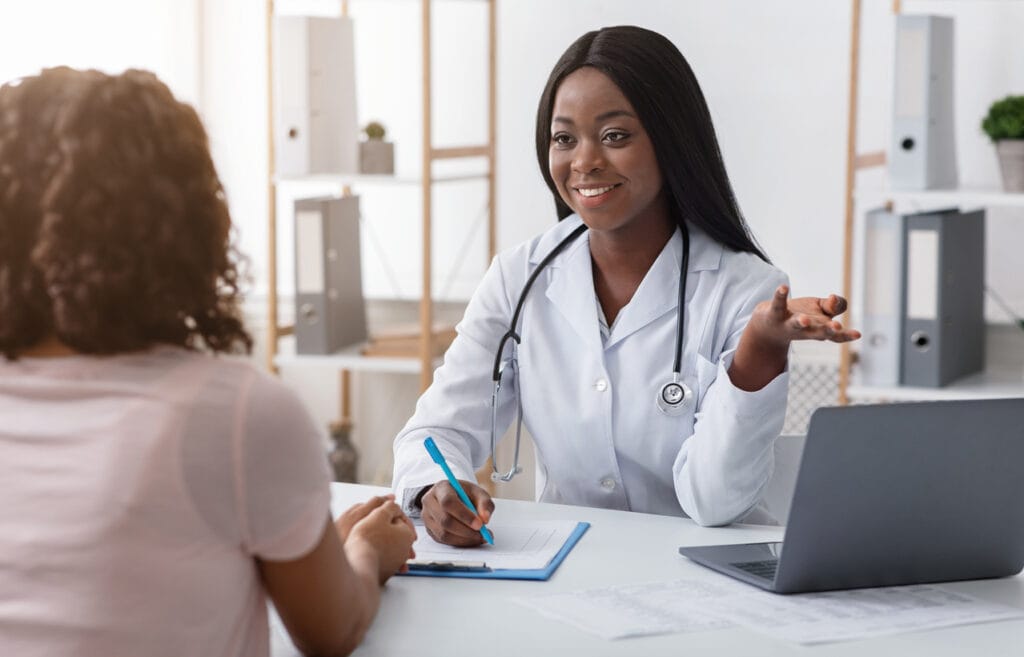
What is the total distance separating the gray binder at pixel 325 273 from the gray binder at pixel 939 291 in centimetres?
133

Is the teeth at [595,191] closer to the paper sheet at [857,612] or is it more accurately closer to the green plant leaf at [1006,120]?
the paper sheet at [857,612]

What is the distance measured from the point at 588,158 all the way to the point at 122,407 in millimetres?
995

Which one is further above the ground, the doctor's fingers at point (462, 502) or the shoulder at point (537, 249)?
the shoulder at point (537, 249)

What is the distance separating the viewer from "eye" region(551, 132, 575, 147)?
183 centimetres

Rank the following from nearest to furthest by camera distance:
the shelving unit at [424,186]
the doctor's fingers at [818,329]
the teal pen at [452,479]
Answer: the doctor's fingers at [818,329]
the teal pen at [452,479]
the shelving unit at [424,186]

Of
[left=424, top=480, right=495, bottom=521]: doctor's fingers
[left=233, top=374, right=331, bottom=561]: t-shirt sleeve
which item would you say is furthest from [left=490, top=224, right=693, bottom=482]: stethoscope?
[left=233, top=374, right=331, bottom=561]: t-shirt sleeve

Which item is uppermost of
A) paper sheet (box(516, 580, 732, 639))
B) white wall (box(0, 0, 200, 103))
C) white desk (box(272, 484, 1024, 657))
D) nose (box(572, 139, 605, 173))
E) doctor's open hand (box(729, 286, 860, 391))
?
white wall (box(0, 0, 200, 103))

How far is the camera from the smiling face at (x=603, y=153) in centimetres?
177

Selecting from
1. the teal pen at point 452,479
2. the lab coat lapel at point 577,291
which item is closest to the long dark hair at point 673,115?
the lab coat lapel at point 577,291

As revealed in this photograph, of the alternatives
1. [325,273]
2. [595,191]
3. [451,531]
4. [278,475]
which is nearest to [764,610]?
[451,531]

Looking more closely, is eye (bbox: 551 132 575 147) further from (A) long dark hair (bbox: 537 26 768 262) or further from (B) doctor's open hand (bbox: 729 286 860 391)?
(B) doctor's open hand (bbox: 729 286 860 391)

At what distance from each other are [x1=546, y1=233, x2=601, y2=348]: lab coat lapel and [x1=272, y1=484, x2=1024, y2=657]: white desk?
1.31 ft

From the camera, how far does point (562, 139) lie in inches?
72.6

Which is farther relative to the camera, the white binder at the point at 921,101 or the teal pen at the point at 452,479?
the white binder at the point at 921,101
